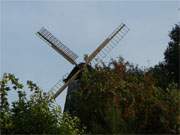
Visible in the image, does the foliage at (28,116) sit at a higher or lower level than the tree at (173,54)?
lower

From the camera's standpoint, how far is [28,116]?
1498cm

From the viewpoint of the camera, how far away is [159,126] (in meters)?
21.0

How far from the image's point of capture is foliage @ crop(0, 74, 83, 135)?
14625mm

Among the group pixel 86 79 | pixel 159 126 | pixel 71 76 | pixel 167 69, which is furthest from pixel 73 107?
pixel 167 69

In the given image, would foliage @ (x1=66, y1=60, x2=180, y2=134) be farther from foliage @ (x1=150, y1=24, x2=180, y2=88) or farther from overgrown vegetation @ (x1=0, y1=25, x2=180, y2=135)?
foliage @ (x1=150, y1=24, x2=180, y2=88)

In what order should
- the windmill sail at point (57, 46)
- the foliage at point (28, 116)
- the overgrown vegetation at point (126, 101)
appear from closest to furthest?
the foliage at point (28, 116), the overgrown vegetation at point (126, 101), the windmill sail at point (57, 46)

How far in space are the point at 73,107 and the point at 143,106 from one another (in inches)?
172

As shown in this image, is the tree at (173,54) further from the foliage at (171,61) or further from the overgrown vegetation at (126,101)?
the overgrown vegetation at (126,101)

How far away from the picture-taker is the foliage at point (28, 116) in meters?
14.6

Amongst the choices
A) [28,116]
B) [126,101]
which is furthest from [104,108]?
[28,116]

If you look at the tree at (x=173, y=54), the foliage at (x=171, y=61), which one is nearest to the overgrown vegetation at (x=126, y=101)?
the foliage at (x=171, y=61)

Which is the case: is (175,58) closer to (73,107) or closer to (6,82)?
(73,107)

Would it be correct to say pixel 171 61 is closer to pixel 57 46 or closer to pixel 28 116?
pixel 57 46

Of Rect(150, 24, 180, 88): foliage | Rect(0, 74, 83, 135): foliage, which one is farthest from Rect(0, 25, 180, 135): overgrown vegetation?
Rect(150, 24, 180, 88): foliage
